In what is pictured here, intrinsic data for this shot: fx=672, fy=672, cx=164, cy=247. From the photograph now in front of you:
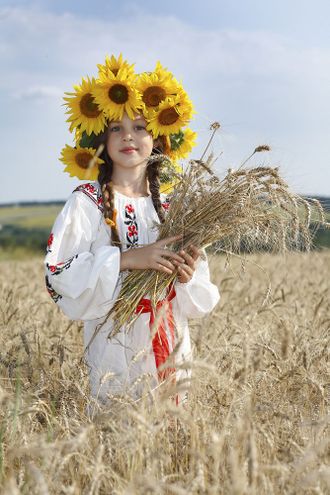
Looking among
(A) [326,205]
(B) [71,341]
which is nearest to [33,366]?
(B) [71,341]

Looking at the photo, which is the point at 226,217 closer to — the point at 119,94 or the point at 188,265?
the point at 188,265

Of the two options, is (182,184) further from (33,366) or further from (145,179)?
(33,366)

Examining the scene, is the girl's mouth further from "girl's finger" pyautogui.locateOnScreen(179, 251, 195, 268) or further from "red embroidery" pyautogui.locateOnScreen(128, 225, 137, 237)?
"girl's finger" pyautogui.locateOnScreen(179, 251, 195, 268)

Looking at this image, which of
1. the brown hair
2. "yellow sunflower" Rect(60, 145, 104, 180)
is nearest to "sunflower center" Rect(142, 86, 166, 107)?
the brown hair

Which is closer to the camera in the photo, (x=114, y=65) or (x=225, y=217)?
(x=225, y=217)

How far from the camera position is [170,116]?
335 centimetres

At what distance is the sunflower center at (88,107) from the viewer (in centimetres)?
332

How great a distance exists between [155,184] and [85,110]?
506mm

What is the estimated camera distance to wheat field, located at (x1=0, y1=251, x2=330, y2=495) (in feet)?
5.85

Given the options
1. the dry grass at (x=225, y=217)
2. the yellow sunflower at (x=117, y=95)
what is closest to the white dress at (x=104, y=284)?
the dry grass at (x=225, y=217)

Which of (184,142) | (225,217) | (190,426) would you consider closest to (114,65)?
(184,142)

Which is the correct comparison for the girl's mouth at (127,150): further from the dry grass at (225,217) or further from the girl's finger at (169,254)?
the girl's finger at (169,254)

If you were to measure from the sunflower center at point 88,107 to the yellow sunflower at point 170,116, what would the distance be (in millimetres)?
272

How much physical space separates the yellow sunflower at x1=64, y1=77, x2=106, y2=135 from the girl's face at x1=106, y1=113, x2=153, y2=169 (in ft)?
0.25
